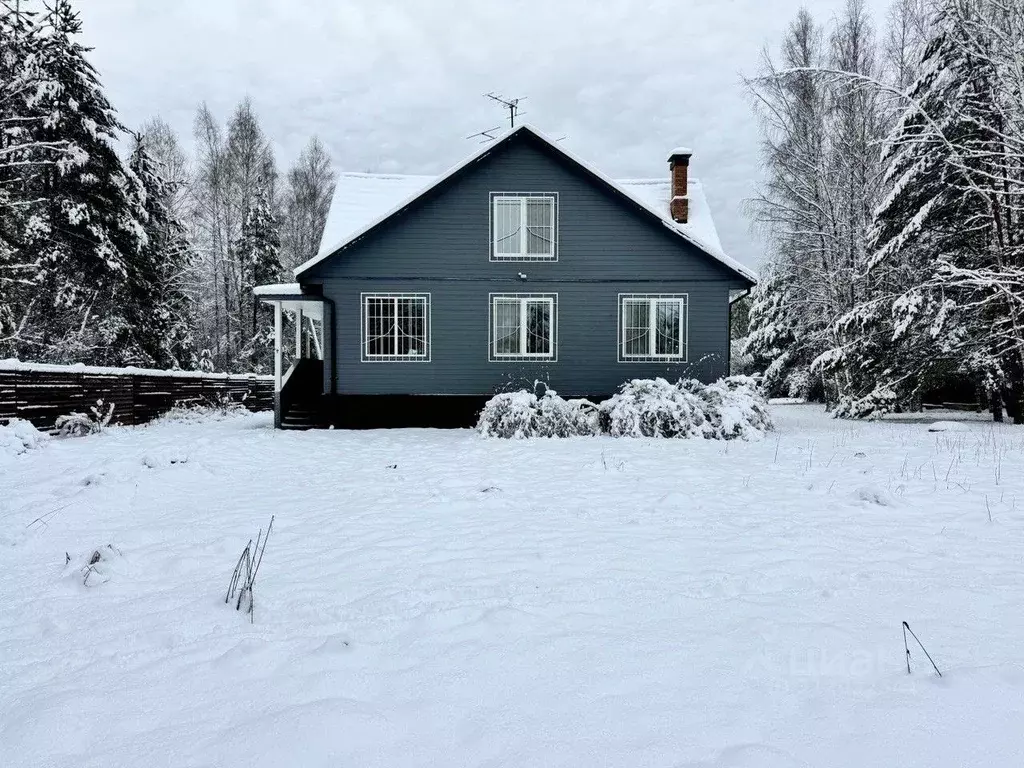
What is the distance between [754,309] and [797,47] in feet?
50.9

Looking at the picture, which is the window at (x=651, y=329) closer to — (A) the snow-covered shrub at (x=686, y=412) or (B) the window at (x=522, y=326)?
(B) the window at (x=522, y=326)

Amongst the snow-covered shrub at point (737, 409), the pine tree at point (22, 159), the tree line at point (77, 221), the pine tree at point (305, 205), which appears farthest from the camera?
the pine tree at point (305, 205)

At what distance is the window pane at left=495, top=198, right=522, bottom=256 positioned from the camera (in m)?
13.2

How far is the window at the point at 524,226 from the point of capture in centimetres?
1322

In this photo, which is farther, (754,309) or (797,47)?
(754,309)

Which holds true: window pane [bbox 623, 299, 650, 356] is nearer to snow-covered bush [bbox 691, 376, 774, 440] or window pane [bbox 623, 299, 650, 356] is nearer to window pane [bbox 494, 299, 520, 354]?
snow-covered bush [bbox 691, 376, 774, 440]

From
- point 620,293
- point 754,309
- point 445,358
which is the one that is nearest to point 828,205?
point 620,293

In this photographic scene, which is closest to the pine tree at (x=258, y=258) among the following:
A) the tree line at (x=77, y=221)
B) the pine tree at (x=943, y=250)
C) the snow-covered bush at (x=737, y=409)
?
the tree line at (x=77, y=221)

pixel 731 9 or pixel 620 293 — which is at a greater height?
pixel 731 9

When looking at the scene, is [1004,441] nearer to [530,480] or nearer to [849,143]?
[530,480]

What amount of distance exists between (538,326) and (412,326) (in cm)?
282

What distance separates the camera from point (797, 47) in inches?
705

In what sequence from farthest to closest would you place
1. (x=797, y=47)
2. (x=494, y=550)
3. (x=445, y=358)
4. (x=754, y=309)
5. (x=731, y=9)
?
(x=754, y=309) < (x=797, y=47) < (x=731, y=9) < (x=445, y=358) < (x=494, y=550)

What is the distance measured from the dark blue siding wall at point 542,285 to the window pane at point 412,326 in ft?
0.80
